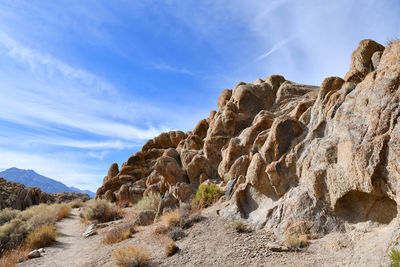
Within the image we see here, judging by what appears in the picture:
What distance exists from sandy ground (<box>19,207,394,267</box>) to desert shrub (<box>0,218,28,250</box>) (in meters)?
2.32

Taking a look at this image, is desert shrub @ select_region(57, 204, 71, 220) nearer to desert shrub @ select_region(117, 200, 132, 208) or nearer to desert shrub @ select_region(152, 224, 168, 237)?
desert shrub @ select_region(117, 200, 132, 208)

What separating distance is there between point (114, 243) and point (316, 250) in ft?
28.9

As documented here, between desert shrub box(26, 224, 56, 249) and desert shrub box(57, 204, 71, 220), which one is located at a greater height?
desert shrub box(57, 204, 71, 220)

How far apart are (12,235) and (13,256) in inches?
114

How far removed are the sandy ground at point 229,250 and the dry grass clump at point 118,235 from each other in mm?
315

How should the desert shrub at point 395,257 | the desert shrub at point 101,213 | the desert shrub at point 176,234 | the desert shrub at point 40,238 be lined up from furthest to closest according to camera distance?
the desert shrub at point 101,213
the desert shrub at point 40,238
the desert shrub at point 176,234
the desert shrub at point 395,257

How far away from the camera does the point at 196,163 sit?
17109 millimetres

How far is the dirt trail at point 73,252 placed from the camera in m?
9.72

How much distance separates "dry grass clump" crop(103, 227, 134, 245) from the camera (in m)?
11.2

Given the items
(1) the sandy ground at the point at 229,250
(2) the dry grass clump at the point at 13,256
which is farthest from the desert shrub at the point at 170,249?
(2) the dry grass clump at the point at 13,256

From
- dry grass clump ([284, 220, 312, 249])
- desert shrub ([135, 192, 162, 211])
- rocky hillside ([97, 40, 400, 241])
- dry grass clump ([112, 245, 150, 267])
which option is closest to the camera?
rocky hillside ([97, 40, 400, 241])

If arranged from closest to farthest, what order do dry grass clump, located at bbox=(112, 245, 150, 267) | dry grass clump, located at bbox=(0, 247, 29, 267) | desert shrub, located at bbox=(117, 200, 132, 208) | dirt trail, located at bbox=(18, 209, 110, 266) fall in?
dry grass clump, located at bbox=(112, 245, 150, 267)
dirt trail, located at bbox=(18, 209, 110, 266)
dry grass clump, located at bbox=(0, 247, 29, 267)
desert shrub, located at bbox=(117, 200, 132, 208)

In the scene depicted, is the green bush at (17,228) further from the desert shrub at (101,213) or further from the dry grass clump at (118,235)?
the dry grass clump at (118,235)

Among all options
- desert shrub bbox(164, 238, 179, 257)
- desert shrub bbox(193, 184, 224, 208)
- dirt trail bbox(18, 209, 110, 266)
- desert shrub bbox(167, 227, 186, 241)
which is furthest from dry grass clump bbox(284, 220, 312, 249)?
dirt trail bbox(18, 209, 110, 266)
